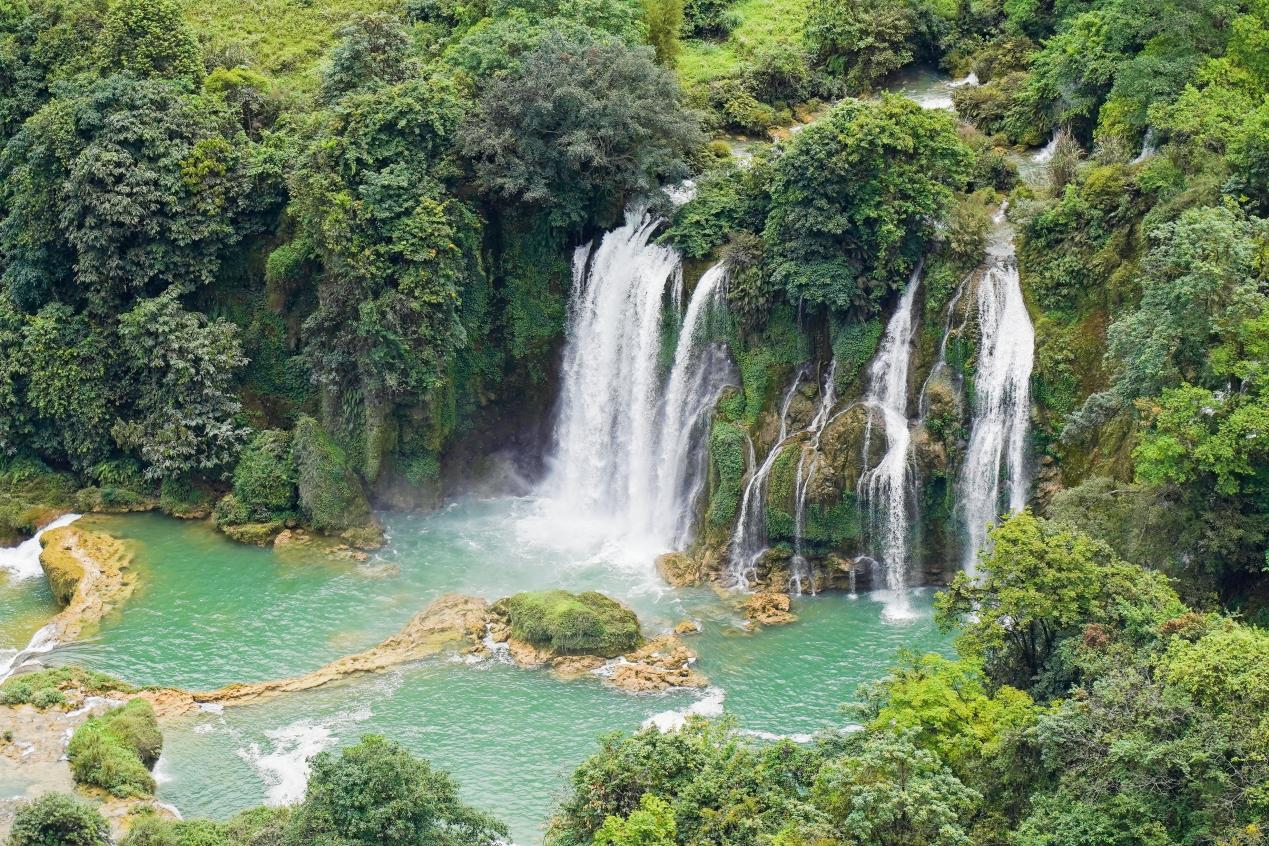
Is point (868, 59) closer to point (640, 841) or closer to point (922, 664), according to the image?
point (922, 664)

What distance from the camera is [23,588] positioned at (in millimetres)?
35000

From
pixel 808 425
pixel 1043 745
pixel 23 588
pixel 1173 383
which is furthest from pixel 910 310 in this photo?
pixel 23 588

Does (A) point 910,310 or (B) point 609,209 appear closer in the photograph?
(A) point 910,310

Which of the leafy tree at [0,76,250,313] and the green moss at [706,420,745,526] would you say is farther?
the leafy tree at [0,76,250,313]

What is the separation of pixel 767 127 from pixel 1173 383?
18.1m

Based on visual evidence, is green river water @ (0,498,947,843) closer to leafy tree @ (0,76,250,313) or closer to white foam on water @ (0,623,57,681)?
white foam on water @ (0,623,57,681)

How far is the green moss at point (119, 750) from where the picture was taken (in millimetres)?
25750

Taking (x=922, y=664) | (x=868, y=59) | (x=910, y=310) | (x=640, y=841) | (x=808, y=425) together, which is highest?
(x=868, y=59)

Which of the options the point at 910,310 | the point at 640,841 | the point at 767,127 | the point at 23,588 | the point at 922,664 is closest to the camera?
the point at 640,841

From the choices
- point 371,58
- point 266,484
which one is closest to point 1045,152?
point 371,58

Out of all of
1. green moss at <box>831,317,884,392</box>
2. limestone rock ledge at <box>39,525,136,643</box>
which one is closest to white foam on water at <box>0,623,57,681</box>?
limestone rock ledge at <box>39,525,136,643</box>

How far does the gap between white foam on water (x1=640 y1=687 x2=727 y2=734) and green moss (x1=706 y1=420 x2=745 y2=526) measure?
196 inches

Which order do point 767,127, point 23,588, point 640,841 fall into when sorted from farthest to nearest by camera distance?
point 767,127 < point 23,588 < point 640,841

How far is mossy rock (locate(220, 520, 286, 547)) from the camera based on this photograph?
3588 centimetres
